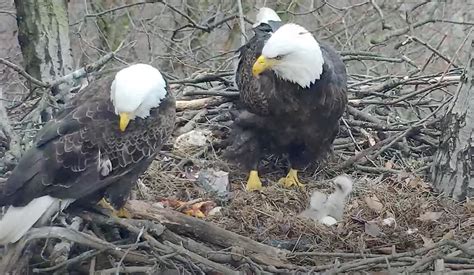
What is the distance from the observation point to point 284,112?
4496 millimetres

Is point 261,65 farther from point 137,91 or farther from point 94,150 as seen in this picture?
point 94,150

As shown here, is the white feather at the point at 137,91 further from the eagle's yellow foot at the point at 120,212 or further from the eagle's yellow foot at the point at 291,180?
the eagle's yellow foot at the point at 291,180

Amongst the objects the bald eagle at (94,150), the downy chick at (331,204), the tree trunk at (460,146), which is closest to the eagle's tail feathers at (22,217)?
the bald eagle at (94,150)

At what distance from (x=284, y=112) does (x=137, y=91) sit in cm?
98

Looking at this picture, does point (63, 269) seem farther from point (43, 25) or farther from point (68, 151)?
point (43, 25)

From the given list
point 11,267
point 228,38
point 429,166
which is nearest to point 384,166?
point 429,166

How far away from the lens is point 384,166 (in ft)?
15.9

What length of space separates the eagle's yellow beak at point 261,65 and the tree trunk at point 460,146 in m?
1.01

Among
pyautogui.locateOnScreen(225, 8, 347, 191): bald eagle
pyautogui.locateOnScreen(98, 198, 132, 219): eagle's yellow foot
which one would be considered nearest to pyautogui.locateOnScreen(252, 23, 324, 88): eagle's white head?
pyautogui.locateOnScreen(225, 8, 347, 191): bald eagle

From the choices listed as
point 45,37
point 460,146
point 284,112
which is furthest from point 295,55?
point 45,37

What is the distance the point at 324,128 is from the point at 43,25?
1.75 meters

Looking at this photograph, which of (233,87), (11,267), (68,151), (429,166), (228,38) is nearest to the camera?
(11,267)

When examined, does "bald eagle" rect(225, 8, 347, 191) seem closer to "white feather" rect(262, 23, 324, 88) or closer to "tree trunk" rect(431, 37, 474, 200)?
"white feather" rect(262, 23, 324, 88)

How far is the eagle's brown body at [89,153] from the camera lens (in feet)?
11.8
